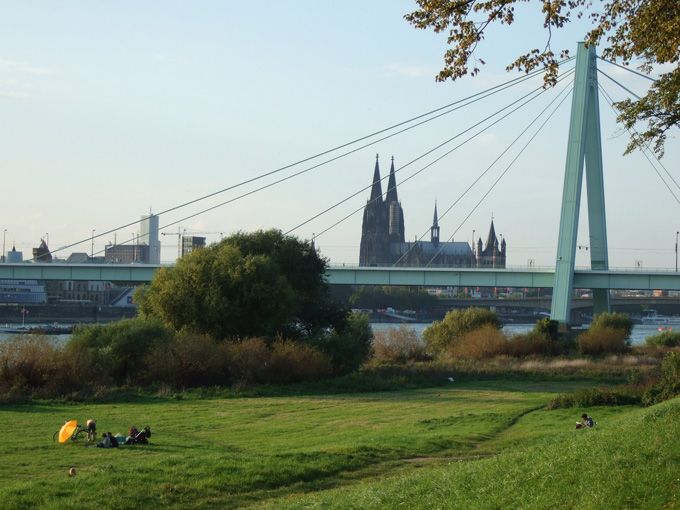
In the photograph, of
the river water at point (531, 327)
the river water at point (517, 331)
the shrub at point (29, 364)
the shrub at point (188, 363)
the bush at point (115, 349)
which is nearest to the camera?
the shrub at point (29, 364)

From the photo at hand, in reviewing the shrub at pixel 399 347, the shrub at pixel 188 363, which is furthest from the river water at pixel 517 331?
the shrub at pixel 188 363

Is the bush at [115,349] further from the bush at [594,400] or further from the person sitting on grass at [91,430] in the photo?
the bush at [594,400]

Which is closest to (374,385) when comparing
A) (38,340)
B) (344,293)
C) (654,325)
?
(38,340)

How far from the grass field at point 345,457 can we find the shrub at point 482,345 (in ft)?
60.6

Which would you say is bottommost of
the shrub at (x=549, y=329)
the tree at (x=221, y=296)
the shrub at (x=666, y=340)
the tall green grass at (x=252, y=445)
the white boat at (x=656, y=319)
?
the white boat at (x=656, y=319)

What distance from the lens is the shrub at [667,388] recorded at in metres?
17.9

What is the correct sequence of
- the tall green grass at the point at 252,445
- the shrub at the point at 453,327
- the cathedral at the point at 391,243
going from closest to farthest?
1. the tall green grass at the point at 252,445
2. the shrub at the point at 453,327
3. the cathedral at the point at 391,243

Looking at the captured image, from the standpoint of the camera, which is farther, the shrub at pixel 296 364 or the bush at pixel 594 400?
the shrub at pixel 296 364

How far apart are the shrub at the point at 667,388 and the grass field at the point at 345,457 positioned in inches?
31.2

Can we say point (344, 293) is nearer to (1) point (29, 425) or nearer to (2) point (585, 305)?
(2) point (585, 305)

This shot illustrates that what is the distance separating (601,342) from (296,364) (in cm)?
2032

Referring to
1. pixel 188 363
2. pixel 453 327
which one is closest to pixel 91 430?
pixel 188 363

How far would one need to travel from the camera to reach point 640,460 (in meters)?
8.35

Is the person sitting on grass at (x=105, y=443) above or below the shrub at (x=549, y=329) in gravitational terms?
below
